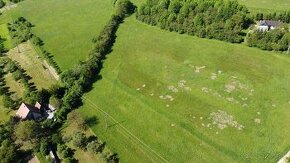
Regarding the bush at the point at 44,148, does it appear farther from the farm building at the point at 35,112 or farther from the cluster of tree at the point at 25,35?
the cluster of tree at the point at 25,35

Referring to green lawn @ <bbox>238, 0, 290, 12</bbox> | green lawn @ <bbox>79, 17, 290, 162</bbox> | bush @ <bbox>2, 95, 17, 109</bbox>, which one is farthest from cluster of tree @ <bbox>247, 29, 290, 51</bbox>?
bush @ <bbox>2, 95, 17, 109</bbox>

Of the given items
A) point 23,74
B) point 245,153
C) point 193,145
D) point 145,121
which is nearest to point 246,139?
point 245,153

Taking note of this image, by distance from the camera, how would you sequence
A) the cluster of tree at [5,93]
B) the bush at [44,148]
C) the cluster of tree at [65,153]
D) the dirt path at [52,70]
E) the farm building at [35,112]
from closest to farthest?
the cluster of tree at [65,153]
the bush at [44,148]
the farm building at [35,112]
the cluster of tree at [5,93]
the dirt path at [52,70]

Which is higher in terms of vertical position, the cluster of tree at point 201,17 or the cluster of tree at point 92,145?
the cluster of tree at point 201,17

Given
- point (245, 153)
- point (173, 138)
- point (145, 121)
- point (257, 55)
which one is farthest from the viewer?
point (257, 55)

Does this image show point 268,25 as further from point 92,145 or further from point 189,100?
point 92,145

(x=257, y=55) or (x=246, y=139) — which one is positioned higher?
(x=257, y=55)

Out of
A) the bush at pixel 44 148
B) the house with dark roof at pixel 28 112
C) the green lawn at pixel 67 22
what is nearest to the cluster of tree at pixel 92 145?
the bush at pixel 44 148

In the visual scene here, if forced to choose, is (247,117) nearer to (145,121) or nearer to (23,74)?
(145,121)
